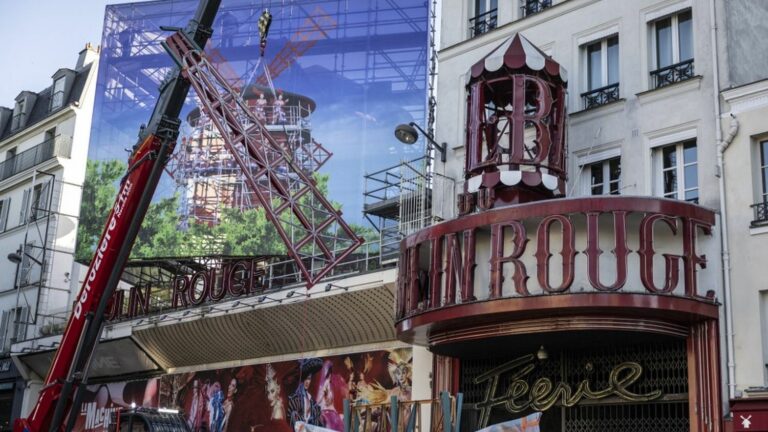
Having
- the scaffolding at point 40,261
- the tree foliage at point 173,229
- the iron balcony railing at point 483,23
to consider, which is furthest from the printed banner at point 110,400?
the iron balcony railing at point 483,23

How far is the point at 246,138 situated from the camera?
55.7 feet

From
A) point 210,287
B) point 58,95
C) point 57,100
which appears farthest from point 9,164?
point 210,287

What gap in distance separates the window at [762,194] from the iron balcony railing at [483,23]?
18.4ft

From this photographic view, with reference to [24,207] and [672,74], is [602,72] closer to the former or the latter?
[672,74]

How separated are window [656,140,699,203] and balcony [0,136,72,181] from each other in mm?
20793

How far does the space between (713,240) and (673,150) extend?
5.64 feet

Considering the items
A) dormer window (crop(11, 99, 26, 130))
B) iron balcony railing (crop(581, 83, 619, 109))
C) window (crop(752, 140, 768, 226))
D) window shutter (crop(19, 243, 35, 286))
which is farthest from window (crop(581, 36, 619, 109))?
dormer window (crop(11, 99, 26, 130))

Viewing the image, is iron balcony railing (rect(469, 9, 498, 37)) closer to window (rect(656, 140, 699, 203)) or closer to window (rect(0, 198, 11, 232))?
window (rect(656, 140, 699, 203))

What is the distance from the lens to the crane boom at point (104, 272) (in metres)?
14.2

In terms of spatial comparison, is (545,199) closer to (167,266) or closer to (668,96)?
(668,96)

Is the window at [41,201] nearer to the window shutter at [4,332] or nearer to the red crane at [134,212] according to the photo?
the window shutter at [4,332]

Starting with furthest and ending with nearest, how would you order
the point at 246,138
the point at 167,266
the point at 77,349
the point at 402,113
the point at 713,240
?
1. the point at 167,266
2. the point at 402,113
3. the point at 246,138
4. the point at 77,349
5. the point at 713,240

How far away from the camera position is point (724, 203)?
13406mm

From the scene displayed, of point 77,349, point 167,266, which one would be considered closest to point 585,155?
point 77,349
